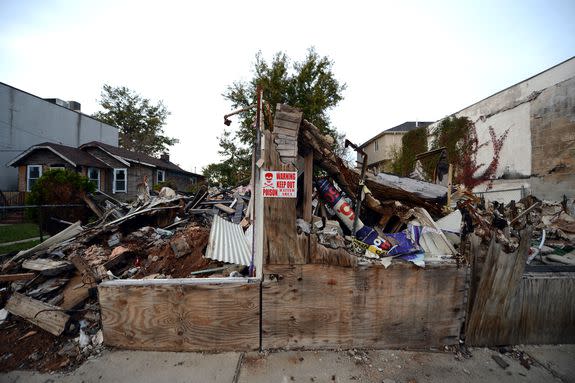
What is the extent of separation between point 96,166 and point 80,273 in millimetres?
16253

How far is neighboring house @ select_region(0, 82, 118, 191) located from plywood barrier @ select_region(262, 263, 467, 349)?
22.1m

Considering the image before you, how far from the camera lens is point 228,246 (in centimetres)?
349

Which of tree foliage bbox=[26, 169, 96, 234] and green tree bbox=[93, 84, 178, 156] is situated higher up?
green tree bbox=[93, 84, 178, 156]

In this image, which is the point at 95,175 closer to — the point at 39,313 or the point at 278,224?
the point at 39,313

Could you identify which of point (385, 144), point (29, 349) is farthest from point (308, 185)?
point (385, 144)

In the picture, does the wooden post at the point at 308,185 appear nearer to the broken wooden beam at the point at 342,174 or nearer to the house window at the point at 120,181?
the broken wooden beam at the point at 342,174

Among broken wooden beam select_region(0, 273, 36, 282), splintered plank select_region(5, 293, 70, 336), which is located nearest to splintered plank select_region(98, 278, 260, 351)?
splintered plank select_region(5, 293, 70, 336)

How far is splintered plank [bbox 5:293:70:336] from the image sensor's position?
238cm

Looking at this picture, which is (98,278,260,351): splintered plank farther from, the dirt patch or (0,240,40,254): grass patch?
(0,240,40,254): grass patch

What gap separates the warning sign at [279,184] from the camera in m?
2.15

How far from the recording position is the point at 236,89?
21312mm

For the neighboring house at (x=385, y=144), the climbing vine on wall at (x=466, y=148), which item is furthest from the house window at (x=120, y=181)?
the climbing vine on wall at (x=466, y=148)

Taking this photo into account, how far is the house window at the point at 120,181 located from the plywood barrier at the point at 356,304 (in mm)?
18871

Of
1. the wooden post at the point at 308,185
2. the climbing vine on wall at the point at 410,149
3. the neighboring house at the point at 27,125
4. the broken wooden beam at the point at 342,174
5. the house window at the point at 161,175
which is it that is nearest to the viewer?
the broken wooden beam at the point at 342,174
